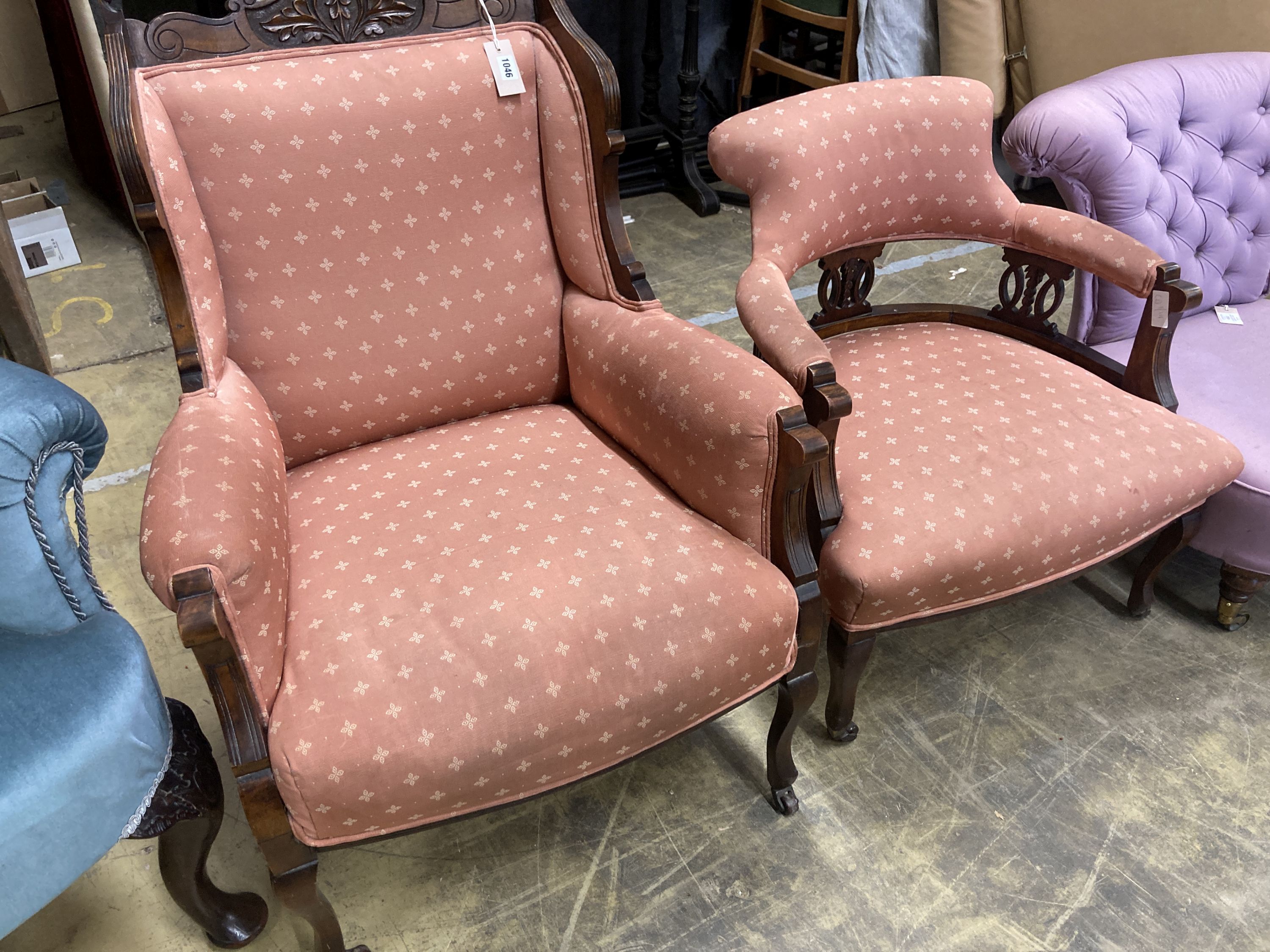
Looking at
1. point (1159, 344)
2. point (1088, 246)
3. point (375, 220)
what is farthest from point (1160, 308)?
point (375, 220)

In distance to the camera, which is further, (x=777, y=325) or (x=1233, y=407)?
(x=1233, y=407)

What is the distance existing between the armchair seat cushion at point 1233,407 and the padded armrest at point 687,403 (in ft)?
2.85

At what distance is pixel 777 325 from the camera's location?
1368 millimetres

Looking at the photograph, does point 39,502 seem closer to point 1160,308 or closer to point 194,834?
point 194,834

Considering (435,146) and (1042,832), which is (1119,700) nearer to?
(1042,832)

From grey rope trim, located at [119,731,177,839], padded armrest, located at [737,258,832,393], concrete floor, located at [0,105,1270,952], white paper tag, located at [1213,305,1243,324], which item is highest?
padded armrest, located at [737,258,832,393]

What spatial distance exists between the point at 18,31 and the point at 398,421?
3.59 metres

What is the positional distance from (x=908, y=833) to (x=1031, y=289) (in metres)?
1.00

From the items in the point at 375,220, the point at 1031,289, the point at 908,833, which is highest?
the point at 375,220

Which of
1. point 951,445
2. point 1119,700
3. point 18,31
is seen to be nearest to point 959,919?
point 1119,700

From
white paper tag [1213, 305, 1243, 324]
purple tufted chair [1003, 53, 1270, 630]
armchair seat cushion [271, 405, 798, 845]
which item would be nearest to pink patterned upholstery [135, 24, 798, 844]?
armchair seat cushion [271, 405, 798, 845]

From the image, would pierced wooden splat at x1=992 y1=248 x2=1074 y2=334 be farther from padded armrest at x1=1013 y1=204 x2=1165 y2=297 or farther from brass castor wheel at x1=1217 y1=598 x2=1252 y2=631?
brass castor wheel at x1=1217 y1=598 x2=1252 y2=631

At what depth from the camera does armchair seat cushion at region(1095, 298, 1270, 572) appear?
1528 millimetres

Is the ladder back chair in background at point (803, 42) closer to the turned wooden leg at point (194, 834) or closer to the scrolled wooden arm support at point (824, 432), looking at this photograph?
the scrolled wooden arm support at point (824, 432)
